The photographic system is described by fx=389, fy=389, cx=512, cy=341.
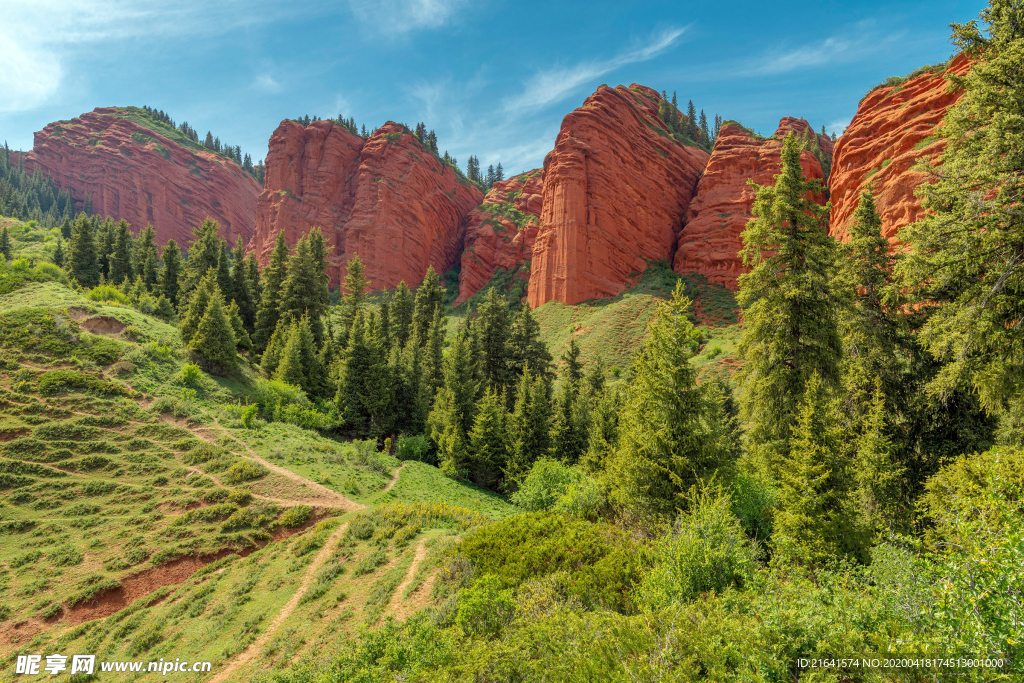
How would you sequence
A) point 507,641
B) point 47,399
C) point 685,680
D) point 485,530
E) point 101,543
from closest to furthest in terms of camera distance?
point 685,680, point 507,641, point 485,530, point 101,543, point 47,399

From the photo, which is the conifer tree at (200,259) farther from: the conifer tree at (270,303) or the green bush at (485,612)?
the green bush at (485,612)

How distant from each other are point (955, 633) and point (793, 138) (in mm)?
16948

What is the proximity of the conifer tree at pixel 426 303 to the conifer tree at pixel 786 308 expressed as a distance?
34443 mm

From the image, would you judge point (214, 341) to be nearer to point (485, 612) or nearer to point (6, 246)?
point (485, 612)

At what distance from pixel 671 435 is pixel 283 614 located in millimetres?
12778

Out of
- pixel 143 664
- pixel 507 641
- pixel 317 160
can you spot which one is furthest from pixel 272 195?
pixel 507 641

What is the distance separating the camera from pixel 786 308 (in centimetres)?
1448

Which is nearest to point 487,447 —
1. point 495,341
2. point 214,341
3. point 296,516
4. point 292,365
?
point 495,341

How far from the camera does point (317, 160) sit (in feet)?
309

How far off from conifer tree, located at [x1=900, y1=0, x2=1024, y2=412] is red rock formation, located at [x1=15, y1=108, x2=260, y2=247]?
132 meters

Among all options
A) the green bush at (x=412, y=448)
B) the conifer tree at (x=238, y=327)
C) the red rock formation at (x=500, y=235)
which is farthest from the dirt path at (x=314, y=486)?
the red rock formation at (x=500, y=235)

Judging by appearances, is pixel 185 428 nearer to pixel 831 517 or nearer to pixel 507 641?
pixel 507 641

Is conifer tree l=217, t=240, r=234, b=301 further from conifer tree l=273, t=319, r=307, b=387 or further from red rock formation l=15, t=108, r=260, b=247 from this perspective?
red rock formation l=15, t=108, r=260, b=247

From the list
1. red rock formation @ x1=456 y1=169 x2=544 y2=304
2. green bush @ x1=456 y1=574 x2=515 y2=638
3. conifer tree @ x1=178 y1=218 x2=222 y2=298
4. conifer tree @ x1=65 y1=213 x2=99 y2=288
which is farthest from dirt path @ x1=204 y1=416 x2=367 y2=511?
red rock formation @ x1=456 y1=169 x2=544 y2=304
